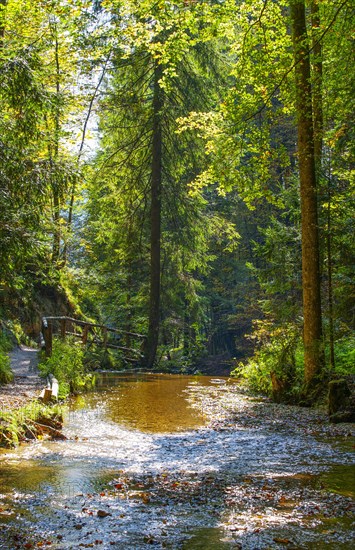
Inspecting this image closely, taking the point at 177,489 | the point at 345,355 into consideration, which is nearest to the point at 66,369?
the point at 345,355

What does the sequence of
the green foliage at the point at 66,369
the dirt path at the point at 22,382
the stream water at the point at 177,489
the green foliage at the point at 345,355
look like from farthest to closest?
1. the green foliage at the point at 66,369
2. the green foliage at the point at 345,355
3. the dirt path at the point at 22,382
4. the stream water at the point at 177,489

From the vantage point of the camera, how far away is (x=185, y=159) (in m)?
23.9

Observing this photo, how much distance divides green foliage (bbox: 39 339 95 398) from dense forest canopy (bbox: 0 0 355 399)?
2.21m

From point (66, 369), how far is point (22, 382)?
1.68m

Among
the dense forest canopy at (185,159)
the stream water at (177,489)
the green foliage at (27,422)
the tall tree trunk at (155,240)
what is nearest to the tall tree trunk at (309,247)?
the dense forest canopy at (185,159)

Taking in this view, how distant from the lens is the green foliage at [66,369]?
13.2m

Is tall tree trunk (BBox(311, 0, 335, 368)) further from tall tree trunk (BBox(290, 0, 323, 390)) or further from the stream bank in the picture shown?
the stream bank

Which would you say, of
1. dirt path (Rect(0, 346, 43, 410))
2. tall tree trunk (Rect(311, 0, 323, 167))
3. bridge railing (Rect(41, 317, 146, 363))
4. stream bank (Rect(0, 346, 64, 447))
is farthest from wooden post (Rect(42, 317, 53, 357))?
tall tree trunk (Rect(311, 0, 323, 167))

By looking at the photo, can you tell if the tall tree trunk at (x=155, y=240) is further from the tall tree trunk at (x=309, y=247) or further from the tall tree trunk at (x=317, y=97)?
the tall tree trunk at (x=309, y=247)

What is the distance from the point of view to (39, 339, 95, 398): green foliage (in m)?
13.2

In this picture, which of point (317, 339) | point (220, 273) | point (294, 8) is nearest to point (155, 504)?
point (317, 339)

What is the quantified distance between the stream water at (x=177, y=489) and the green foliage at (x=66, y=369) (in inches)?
154

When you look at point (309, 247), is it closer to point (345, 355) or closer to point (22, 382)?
point (345, 355)

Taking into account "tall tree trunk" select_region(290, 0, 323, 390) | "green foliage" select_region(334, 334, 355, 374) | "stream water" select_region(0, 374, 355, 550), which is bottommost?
"stream water" select_region(0, 374, 355, 550)
